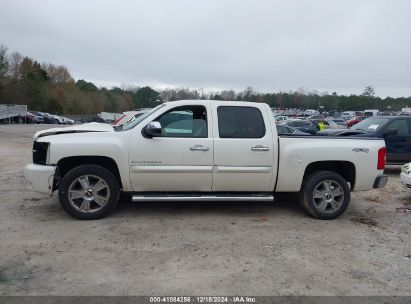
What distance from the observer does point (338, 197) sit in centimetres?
619

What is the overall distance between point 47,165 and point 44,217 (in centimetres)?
83

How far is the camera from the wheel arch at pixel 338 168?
627cm

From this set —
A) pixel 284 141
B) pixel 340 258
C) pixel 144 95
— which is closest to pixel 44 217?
pixel 284 141

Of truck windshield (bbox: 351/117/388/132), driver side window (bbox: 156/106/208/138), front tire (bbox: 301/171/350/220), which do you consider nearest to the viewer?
driver side window (bbox: 156/106/208/138)

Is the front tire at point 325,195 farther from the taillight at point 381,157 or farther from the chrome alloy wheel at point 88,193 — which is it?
the chrome alloy wheel at point 88,193

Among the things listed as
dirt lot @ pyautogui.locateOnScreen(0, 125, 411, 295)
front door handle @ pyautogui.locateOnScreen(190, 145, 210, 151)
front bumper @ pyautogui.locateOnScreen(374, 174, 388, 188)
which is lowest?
dirt lot @ pyautogui.locateOnScreen(0, 125, 411, 295)

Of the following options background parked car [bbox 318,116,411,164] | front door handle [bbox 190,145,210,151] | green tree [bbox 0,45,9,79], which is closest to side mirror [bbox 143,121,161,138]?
front door handle [bbox 190,145,210,151]

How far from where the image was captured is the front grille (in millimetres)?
5688

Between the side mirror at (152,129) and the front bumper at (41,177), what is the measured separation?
142cm

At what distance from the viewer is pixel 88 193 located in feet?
18.6

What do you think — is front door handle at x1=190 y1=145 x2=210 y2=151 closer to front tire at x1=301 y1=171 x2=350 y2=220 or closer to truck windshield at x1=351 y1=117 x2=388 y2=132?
front tire at x1=301 y1=171 x2=350 y2=220

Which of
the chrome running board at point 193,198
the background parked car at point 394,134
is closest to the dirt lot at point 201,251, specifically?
the chrome running board at point 193,198

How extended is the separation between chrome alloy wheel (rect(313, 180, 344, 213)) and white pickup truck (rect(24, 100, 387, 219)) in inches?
0.6

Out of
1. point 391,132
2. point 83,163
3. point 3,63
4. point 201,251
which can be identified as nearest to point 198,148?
point 201,251
